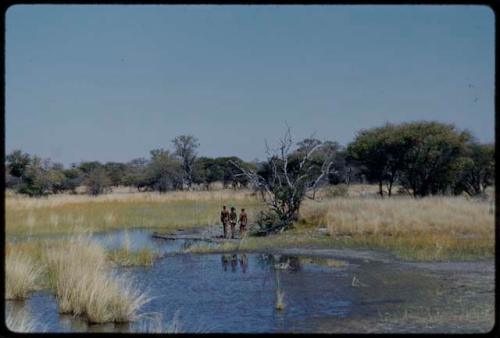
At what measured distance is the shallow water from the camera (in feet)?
26.6

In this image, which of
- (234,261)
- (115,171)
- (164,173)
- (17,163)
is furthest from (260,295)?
(115,171)

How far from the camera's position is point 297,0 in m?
4.25

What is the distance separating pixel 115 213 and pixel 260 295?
641 inches

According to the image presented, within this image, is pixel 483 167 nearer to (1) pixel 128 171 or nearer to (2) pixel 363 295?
(2) pixel 363 295

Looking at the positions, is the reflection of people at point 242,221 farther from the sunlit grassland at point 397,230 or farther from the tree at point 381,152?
the tree at point 381,152

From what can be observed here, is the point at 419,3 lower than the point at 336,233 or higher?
higher

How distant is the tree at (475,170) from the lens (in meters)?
29.5

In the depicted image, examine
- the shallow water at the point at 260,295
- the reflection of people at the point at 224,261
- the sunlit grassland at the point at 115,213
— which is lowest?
the shallow water at the point at 260,295

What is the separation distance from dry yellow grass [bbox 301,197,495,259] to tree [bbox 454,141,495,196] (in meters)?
8.17

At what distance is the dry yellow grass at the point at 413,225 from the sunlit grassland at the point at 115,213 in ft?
15.2

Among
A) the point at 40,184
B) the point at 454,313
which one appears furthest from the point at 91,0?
the point at 40,184

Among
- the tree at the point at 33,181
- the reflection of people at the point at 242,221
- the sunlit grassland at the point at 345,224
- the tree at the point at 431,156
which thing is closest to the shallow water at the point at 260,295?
the sunlit grassland at the point at 345,224

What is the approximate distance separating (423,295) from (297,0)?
6.43 meters

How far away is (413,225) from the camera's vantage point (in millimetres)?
17594
